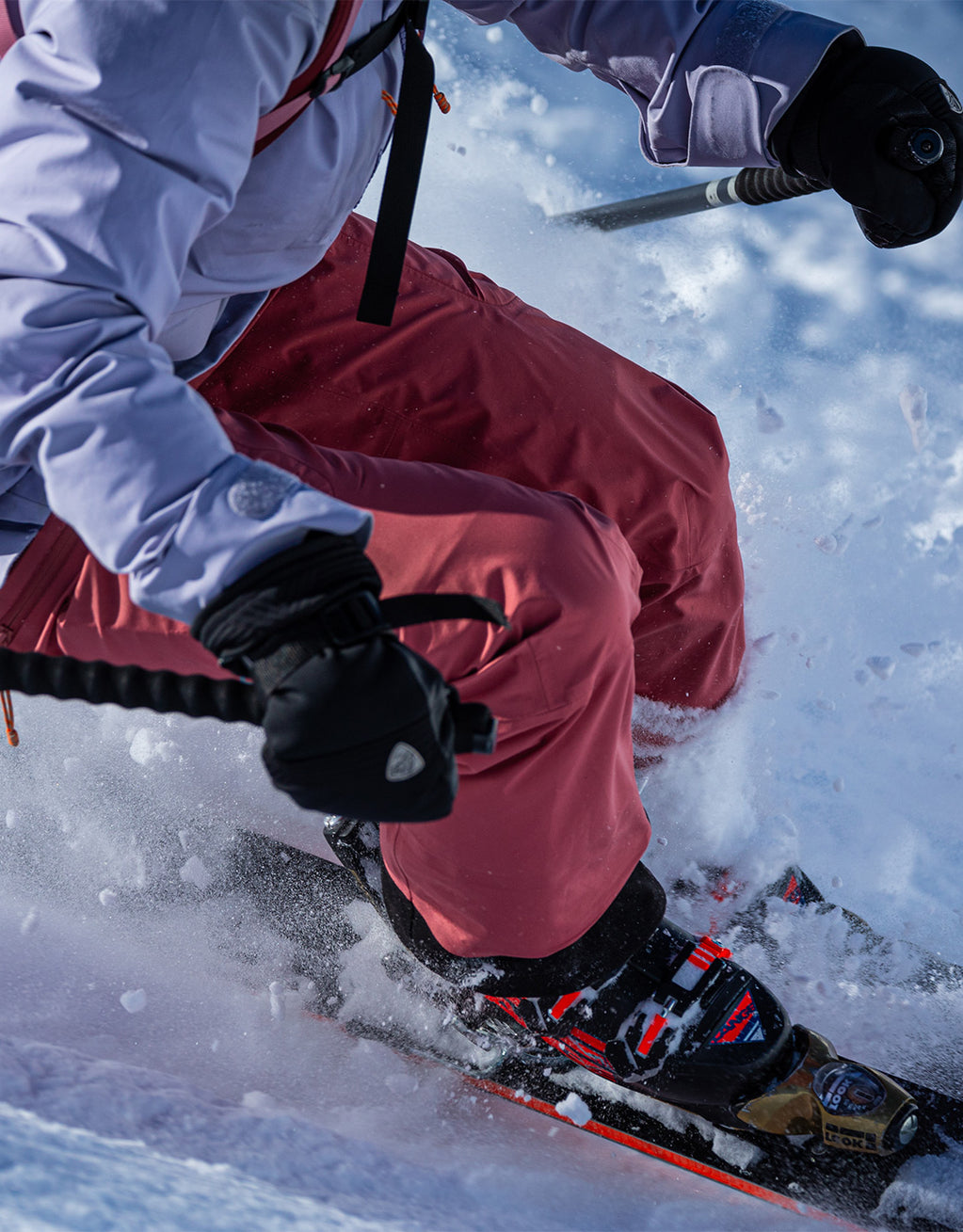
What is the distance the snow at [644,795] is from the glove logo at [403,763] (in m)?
0.36

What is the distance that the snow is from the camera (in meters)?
0.92

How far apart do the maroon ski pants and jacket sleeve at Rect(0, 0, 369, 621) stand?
23 centimetres

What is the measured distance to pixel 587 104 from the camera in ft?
8.91

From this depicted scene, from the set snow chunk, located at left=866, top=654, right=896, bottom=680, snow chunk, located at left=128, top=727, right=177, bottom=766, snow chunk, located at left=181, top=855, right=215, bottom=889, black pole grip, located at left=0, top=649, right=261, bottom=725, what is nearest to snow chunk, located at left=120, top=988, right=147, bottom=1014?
snow chunk, located at left=181, top=855, right=215, bottom=889

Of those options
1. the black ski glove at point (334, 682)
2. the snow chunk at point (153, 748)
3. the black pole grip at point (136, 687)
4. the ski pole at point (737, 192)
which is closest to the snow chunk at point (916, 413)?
the ski pole at point (737, 192)

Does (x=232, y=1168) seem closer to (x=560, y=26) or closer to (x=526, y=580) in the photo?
(x=526, y=580)

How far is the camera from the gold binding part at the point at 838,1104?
48.6 inches

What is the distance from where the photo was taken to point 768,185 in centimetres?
163

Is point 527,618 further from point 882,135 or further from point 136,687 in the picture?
point 882,135

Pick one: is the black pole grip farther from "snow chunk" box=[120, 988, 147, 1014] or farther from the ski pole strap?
"snow chunk" box=[120, 988, 147, 1014]

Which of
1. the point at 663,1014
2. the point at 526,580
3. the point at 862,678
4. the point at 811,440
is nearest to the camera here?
the point at 526,580

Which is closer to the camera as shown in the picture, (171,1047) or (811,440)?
(171,1047)

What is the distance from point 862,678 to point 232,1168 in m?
1.61

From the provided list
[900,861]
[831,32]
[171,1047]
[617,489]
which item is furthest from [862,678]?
[171,1047]
